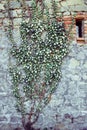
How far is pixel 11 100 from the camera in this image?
7484mm

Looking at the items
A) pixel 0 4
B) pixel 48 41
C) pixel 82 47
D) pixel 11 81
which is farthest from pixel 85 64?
pixel 0 4

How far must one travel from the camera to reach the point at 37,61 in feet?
24.3

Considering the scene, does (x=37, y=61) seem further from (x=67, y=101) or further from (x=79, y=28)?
(x=79, y=28)

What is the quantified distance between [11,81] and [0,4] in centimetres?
157

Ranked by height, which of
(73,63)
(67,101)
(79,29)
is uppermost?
(79,29)

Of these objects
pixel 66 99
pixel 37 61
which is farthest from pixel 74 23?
pixel 66 99

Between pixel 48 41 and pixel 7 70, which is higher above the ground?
pixel 48 41

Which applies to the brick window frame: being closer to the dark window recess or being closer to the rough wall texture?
the dark window recess

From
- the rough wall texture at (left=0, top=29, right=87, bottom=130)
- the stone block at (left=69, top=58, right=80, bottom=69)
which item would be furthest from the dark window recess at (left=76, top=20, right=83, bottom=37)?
the stone block at (left=69, top=58, right=80, bottom=69)

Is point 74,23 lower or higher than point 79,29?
higher

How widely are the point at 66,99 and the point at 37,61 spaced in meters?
0.95

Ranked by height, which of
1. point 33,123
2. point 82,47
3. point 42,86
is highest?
point 82,47

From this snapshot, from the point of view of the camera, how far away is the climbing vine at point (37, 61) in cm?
741

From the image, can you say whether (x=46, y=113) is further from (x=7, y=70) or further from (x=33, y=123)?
(x=7, y=70)
